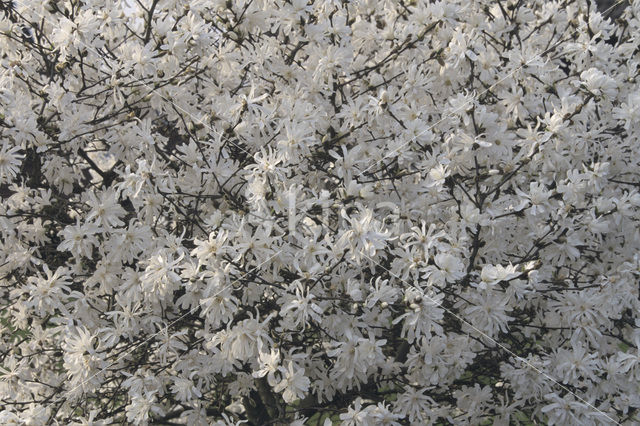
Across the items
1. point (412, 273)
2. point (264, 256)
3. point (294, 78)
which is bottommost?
point (412, 273)

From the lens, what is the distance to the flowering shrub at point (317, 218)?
3127mm

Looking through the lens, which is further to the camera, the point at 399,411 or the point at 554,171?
the point at 554,171

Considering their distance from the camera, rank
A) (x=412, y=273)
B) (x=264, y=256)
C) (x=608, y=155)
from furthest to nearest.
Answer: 1. (x=608, y=155)
2. (x=412, y=273)
3. (x=264, y=256)

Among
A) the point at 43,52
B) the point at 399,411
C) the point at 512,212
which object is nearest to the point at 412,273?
the point at 512,212

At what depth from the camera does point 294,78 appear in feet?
13.0

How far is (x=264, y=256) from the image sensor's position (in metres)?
3.03

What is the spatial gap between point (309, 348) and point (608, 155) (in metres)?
2.22

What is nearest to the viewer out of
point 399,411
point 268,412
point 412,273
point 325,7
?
point 412,273

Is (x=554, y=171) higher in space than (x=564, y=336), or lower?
higher

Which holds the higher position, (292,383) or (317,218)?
(317,218)

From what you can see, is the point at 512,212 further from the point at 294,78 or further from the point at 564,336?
the point at 294,78

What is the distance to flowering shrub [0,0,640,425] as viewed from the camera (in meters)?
3.13

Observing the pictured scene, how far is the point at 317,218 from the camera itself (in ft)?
10.8

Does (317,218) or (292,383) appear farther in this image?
(317,218)
